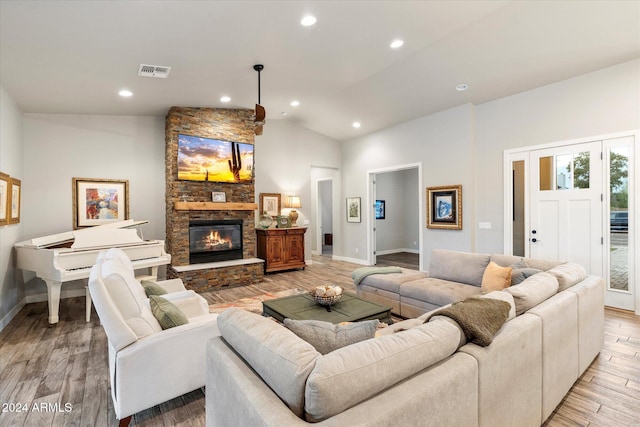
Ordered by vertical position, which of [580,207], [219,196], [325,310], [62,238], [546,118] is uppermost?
[546,118]

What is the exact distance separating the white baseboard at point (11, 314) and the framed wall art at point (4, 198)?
121 cm

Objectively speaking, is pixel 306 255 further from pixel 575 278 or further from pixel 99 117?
pixel 575 278

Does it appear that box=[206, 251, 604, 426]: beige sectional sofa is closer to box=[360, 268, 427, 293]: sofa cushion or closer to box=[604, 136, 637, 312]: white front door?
box=[360, 268, 427, 293]: sofa cushion

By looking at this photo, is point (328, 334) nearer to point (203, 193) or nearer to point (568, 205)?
point (568, 205)

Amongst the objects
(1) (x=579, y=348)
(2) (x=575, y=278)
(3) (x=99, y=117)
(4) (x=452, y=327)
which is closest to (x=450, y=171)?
(2) (x=575, y=278)

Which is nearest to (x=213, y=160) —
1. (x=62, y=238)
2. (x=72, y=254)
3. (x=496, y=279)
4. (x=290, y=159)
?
(x=290, y=159)

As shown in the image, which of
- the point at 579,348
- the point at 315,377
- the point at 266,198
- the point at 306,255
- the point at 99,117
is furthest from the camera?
the point at 306,255

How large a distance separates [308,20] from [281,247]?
472cm

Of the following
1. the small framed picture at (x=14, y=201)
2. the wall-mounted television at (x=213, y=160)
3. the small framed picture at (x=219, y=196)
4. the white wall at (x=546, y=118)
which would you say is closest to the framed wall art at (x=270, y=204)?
the wall-mounted television at (x=213, y=160)

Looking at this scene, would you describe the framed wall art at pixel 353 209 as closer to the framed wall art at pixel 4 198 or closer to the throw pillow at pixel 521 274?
the throw pillow at pixel 521 274

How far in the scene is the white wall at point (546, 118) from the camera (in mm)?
4137

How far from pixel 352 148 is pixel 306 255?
3.11 m

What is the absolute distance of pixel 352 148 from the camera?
8.29 meters

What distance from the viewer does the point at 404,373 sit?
4.00 feet
